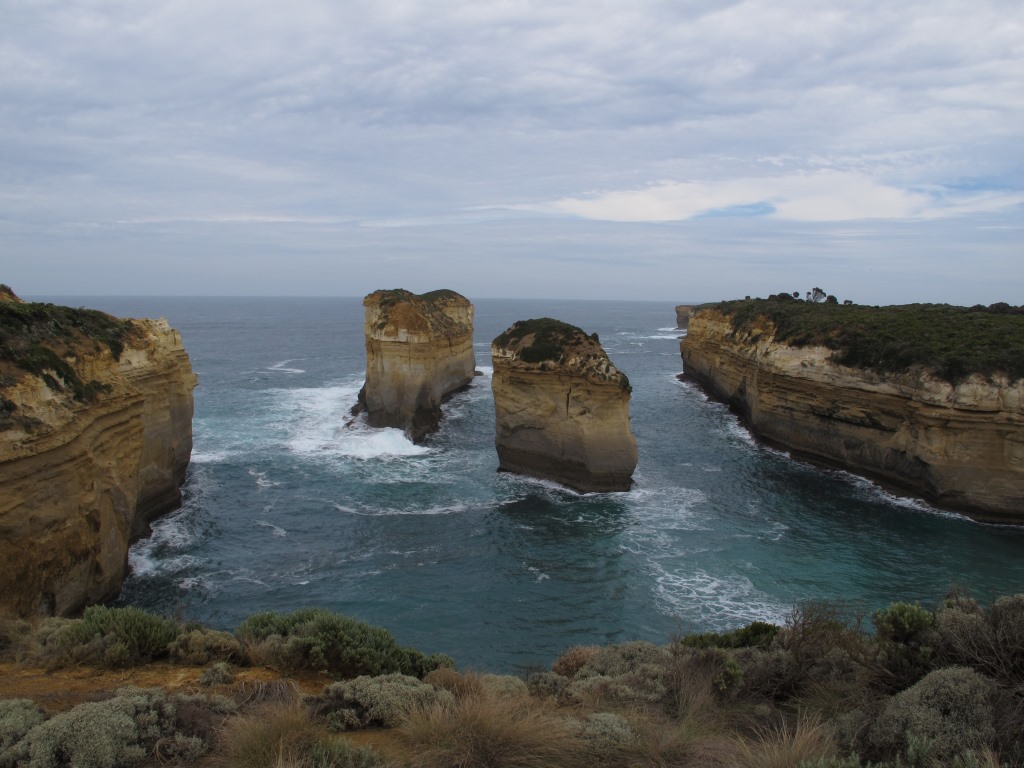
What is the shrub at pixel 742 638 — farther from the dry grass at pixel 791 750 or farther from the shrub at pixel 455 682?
the dry grass at pixel 791 750

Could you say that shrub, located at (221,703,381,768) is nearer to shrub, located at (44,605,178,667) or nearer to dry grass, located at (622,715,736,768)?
dry grass, located at (622,715,736,768)

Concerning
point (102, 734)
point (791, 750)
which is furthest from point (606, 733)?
point (102, 734)

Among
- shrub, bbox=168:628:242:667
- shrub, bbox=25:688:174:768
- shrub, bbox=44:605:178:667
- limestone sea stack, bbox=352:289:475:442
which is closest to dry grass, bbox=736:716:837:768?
shrub, bbox=25:688:174:768

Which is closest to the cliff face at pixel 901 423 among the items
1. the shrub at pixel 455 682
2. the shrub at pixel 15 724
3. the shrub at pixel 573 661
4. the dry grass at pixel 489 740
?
the shrub at pixel 573 661

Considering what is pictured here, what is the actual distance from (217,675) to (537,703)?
14.0 feet

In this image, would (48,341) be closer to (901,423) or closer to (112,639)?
(112,639)

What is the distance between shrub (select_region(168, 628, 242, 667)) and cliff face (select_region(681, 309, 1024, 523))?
2679 centimetres

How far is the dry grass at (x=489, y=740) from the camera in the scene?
585cm

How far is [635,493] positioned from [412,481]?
32.9 ft

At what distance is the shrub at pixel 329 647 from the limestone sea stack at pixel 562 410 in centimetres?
1748

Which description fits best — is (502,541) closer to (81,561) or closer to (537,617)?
(537,617)

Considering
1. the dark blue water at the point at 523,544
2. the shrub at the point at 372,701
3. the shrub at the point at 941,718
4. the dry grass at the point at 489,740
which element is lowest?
the dark blue water at the point at 523,544

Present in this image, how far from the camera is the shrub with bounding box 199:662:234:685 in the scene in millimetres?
8181

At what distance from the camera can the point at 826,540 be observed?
22359 mm
